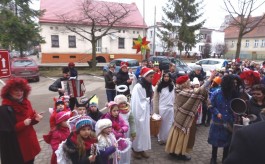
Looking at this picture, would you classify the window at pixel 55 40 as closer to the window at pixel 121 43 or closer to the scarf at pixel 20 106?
the window at pixel 121 43

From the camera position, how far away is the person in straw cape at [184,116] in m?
4.32

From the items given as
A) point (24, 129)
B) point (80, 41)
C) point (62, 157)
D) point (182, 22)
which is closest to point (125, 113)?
point (62, 157)

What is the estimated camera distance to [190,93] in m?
4.37

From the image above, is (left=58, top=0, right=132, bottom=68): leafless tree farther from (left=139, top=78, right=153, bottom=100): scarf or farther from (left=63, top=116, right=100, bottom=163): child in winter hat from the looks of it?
(left=63, top=116, right=100, bottom=163): child in winter hat

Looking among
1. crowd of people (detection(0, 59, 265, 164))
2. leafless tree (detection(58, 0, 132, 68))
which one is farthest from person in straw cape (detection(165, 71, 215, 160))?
leafless tree (detection(58, 0, 132, 68))

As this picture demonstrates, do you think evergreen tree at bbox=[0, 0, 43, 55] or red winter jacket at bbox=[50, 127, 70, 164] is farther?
evergreen tree at bbox=[0, 0, 43, 55]

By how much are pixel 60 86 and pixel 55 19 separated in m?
26.2

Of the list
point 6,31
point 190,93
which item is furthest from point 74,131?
point 6,31

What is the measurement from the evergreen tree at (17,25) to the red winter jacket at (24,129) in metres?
19.8

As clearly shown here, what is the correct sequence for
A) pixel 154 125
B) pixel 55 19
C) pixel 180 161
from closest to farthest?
pixel 180 161
pixel 154 125
pixel 55 19

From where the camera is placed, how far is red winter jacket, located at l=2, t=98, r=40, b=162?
3073 millimetres

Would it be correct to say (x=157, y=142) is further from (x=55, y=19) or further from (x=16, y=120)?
(x=55, y=19)

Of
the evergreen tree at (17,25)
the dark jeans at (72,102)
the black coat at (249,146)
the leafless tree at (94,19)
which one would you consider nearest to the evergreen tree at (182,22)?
the leafless tree at (94,19)

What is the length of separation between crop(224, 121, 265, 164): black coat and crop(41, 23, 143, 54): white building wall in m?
30.0
